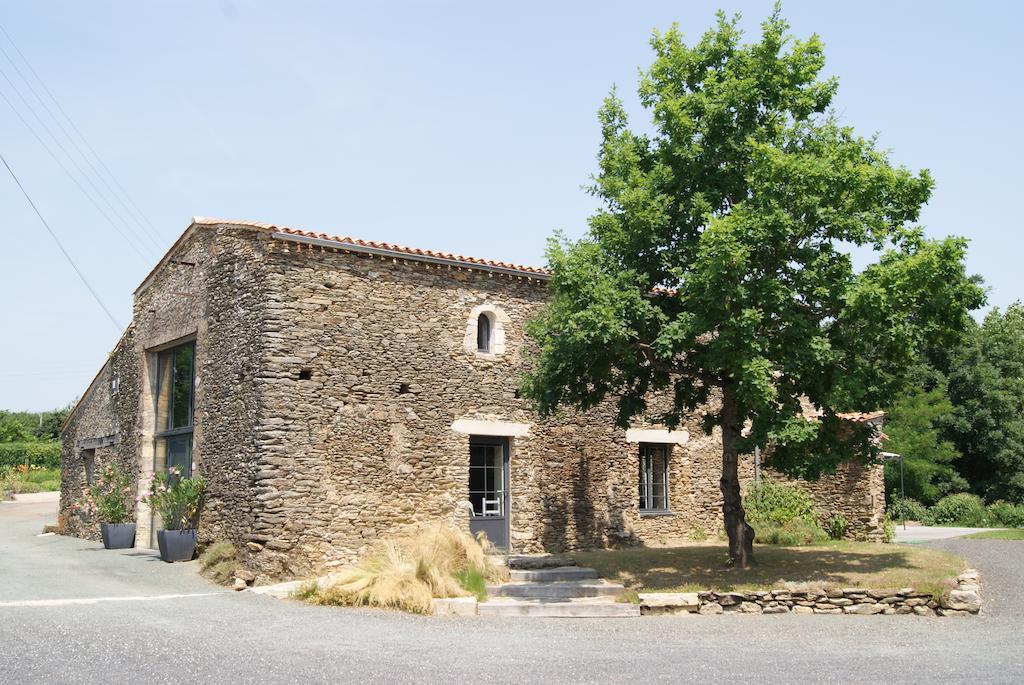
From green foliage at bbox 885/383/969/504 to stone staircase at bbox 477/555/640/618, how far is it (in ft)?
71.6

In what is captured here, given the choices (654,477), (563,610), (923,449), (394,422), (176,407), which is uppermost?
(176,407)

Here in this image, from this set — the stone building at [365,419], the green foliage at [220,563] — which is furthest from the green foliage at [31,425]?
the green foliage at [220,563]

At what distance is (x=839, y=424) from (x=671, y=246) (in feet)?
11.3

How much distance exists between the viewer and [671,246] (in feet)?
41.4

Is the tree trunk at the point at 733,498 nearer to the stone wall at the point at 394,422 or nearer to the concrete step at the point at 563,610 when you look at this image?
the concrete step at the point at 563,610

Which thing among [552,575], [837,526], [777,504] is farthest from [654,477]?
[552,575]

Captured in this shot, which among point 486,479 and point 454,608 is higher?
point 486,479

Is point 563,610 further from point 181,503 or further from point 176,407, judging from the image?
point 176,407

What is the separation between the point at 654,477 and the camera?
1800cm

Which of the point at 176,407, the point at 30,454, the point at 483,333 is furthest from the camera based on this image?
the point at 30,454

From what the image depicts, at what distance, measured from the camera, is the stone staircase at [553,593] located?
11.1m

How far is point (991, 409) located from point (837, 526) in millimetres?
16825

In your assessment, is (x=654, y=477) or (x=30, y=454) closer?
(x=654, y=477)

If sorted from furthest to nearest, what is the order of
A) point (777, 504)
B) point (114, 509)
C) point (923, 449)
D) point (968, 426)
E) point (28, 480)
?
point (28, 480)
point (968, 426)
point (923, 449)
point (777, 504)
point (114, 509)
